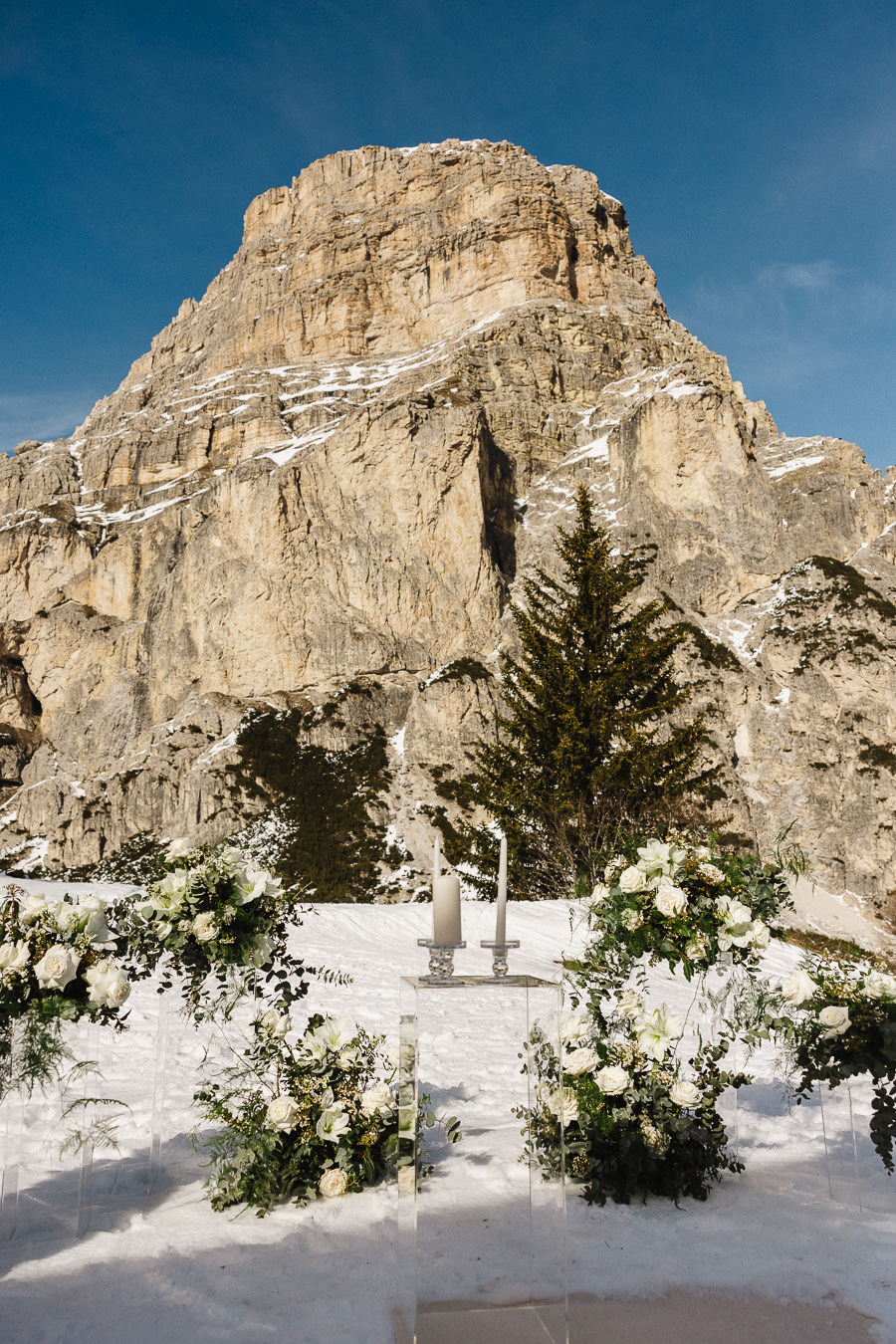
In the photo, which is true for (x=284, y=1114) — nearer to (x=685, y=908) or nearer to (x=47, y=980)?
(x=47, y=980)

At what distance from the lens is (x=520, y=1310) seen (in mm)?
2479

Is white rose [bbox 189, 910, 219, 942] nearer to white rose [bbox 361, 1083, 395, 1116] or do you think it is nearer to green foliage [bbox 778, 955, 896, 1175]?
white rose [bbox 361, 1083, 395, 1116]

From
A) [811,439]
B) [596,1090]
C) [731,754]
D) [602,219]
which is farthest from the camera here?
[602,219]

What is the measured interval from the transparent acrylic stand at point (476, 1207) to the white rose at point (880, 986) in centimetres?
142

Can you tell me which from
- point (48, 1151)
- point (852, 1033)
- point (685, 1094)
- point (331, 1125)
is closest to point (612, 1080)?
point (685, 1094)

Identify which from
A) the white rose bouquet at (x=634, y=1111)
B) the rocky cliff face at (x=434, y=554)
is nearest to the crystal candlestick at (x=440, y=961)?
the white rose bouquet at (x=634, y=1111)

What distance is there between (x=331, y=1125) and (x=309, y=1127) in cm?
11

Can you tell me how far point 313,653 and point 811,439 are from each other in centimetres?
4438

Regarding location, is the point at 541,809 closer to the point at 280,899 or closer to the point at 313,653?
the point at 280,899

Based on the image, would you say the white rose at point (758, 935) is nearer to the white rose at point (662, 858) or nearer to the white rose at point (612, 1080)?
the white rose at point (662, 858)

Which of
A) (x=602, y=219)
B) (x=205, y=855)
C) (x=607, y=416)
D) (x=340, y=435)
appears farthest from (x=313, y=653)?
(x=602, y=219)

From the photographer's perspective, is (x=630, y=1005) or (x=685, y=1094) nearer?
(x=685, y=1094)

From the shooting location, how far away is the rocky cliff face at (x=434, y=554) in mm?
50406

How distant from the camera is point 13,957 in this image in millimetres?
2861
